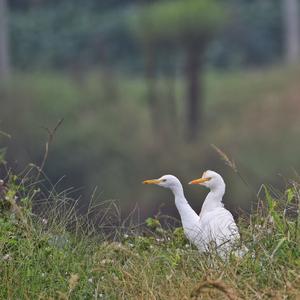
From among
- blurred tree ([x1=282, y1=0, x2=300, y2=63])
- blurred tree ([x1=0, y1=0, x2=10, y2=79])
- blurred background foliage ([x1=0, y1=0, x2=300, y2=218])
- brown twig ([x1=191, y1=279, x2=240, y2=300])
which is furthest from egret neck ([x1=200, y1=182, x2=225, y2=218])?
blurred tree ([x1=282, y1=0, x2=300, y2=63])

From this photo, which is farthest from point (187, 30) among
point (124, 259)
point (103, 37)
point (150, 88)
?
point (124, 259)

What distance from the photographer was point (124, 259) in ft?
21.2

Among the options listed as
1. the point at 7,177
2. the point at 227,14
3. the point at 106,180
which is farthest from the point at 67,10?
the point at 7,177

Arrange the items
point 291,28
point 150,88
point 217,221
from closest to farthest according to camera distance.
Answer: point 217,221 < point 150,88 < point 291,28

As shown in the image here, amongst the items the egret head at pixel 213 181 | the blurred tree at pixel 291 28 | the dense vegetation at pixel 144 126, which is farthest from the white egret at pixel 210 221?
the blurred tree at pixel 291 28

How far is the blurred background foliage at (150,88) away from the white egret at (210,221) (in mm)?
11520

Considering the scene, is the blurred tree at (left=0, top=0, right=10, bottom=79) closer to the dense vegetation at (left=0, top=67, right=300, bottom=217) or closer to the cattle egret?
the dense vegetation at (left=0, top=67, right=300, bottom=217)

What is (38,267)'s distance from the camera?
246 inches

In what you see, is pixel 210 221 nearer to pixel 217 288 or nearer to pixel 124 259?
pixel 124 259

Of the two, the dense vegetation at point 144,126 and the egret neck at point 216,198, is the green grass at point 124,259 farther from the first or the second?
the dense vegetation at point 144,126

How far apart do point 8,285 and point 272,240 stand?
4.43 feet

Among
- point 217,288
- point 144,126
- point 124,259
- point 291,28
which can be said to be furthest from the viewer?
point 291,28

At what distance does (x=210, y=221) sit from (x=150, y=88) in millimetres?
22927

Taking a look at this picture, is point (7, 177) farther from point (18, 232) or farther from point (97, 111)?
point (97, 111)
